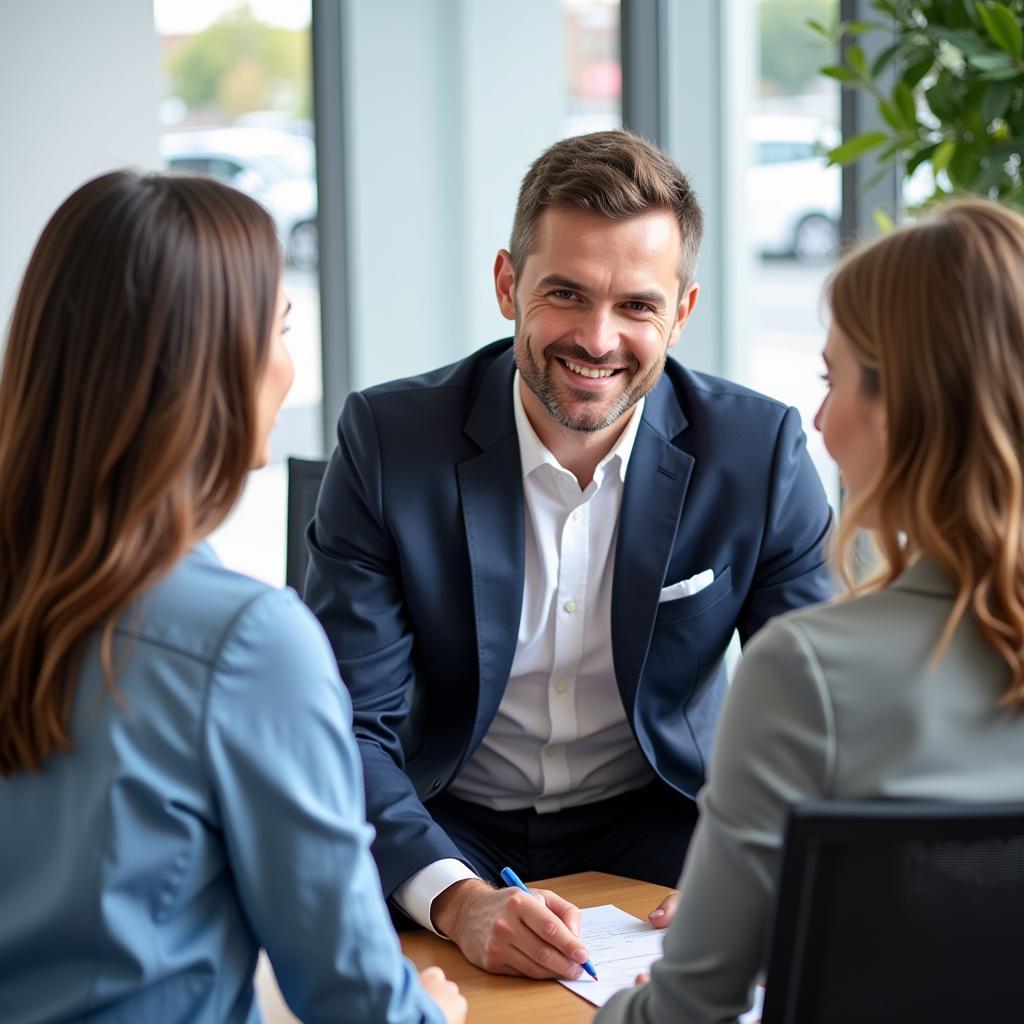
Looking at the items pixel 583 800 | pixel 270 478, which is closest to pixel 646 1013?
pixel 583 800

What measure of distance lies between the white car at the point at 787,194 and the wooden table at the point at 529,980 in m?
2.63

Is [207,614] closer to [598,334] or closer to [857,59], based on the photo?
[598,334]

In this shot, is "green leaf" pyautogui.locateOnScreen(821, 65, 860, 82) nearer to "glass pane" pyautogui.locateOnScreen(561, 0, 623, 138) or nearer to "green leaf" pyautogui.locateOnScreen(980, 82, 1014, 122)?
"green leaf" pyautogui.locateOnScreen(980, 82, 1014, 122)

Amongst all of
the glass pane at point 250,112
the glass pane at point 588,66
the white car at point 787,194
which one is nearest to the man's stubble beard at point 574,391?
the white car at point 787,194

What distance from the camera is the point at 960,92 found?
7.82 feet

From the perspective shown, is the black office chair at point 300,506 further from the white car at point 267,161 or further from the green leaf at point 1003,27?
the white car at point 267,161

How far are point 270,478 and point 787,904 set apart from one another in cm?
498

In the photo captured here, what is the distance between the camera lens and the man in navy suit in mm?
2057

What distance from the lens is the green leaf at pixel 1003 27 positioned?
7.20 ft

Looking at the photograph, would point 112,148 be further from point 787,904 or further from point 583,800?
point 787,904

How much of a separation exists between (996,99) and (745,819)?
1614mm

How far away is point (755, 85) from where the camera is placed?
13.4 ft

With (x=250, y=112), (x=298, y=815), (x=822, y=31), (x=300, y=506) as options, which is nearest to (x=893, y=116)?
(x=822, y=31)

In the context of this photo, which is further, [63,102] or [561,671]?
[63,102]
